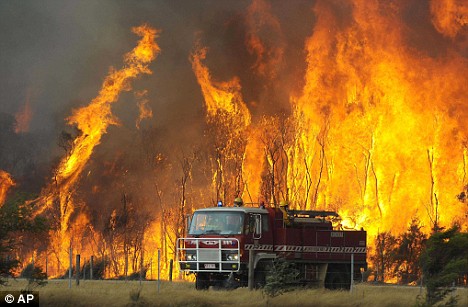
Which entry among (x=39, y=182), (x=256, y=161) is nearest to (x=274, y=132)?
(x=256, y=161)

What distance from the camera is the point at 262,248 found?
38.3 meters

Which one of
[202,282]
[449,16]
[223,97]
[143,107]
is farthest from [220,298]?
[143,107]

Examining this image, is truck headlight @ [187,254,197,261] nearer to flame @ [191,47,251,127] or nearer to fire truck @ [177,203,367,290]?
fire truck @ [177,203,367,290]

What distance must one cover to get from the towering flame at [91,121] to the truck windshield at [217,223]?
1092 inches

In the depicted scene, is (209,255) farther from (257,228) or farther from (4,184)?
(4,184)

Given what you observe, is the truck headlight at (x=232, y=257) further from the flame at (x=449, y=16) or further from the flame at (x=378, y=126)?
the flame at (x=449, y=16)

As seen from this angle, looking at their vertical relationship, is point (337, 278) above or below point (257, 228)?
below

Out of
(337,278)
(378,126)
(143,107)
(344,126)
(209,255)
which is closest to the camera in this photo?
(209,255)

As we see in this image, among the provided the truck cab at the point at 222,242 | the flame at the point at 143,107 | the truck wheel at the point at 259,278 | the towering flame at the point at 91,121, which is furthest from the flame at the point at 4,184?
the truck wheel at the point at 259,278

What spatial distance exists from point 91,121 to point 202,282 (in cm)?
2926

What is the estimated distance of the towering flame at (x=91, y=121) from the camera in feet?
215

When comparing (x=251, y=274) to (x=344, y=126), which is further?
(x=344, y=126)

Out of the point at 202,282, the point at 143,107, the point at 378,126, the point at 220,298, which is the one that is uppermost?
the point at 143,107

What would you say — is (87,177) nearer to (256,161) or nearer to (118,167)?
(118,167)
